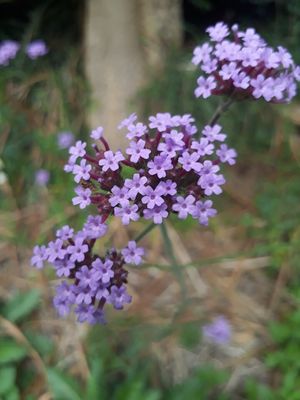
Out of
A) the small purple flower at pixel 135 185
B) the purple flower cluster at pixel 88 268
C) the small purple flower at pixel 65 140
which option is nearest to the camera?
the small purple flower at pixel 135 185

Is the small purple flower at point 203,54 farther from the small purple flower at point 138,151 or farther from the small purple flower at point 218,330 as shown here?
the small purple flower at point 218,330

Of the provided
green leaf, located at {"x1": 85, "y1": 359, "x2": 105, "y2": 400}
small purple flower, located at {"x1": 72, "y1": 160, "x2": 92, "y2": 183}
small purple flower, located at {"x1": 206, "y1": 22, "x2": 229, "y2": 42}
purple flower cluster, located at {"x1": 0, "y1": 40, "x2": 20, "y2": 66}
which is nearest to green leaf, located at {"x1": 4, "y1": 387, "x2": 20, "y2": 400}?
green leaf, located at {"x1": 85, "y1": 359, "x2": 105, "y2": 400}

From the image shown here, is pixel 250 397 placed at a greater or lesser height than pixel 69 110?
lesser

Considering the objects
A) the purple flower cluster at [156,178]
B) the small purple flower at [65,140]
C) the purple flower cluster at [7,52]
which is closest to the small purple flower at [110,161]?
the purple flower cluster at [156,178]

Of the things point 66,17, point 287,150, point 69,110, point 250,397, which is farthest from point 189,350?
point 66,17

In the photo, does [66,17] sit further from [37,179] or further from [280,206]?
[280,206]

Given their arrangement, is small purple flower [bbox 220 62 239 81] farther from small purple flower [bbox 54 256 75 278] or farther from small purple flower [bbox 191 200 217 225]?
small purple flower [bbox 54 256 75 278]
